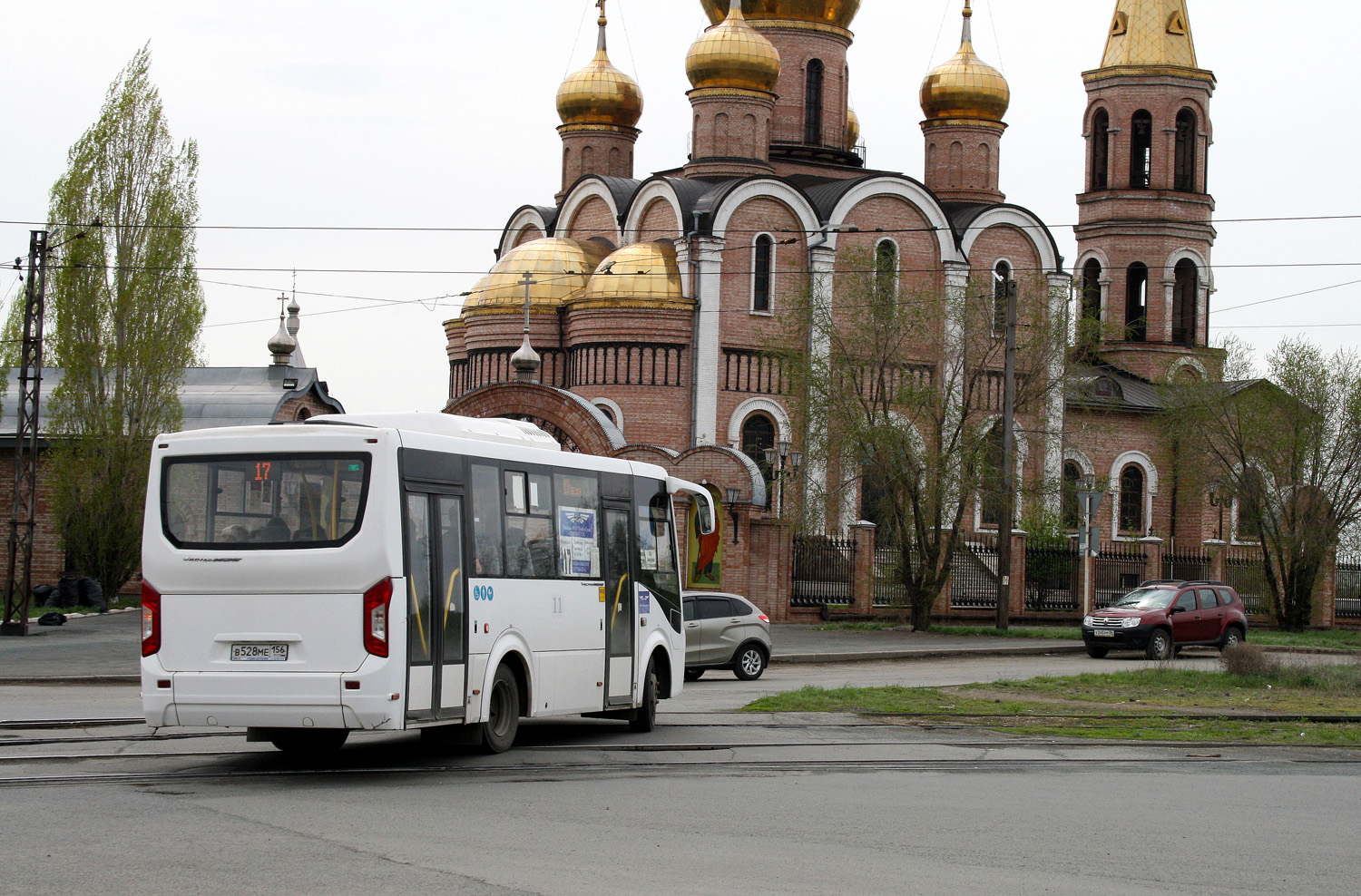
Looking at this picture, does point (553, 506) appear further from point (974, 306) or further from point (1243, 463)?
point (1243, 463)

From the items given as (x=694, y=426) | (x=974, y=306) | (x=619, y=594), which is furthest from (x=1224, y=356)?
(x=619, y=594)

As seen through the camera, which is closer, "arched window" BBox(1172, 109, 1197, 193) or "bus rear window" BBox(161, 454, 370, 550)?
"bus rear window" BBox(161, 454, 370, 550)

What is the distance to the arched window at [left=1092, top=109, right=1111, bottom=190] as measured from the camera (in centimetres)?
5766

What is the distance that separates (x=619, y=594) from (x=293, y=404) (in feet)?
87.3

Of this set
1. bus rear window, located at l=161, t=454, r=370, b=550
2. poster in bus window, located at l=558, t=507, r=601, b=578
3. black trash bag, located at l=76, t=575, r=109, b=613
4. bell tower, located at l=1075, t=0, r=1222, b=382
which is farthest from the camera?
bell tower, located at l=1075, t=0, r=1222, b=382

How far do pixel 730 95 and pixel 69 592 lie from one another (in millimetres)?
25576

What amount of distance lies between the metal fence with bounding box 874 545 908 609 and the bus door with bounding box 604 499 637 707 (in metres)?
23.0

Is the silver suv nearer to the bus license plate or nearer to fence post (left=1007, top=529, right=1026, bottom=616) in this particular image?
the bus license plate

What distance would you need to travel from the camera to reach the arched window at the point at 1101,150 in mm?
57656

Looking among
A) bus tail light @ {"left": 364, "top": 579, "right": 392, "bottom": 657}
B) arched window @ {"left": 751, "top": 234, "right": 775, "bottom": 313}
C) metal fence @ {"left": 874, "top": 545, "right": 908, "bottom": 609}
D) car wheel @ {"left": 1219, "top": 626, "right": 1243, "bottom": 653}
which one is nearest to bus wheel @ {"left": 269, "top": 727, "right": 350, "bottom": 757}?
bus tail light @ {"left": 364, "top": 579, "right": 392, "bottom": 657}

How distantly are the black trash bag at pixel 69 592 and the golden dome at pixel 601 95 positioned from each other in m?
27.9

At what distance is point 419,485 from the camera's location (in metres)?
11.8

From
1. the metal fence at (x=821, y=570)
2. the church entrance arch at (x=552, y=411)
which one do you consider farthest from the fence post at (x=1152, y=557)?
the church entrance arch at (x=552, y=411)

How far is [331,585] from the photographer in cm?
1127
